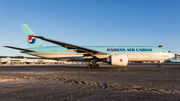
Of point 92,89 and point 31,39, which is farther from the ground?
point 31,39

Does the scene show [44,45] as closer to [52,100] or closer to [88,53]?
[88,53]

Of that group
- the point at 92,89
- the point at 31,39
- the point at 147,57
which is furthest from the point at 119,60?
the point at 31,39

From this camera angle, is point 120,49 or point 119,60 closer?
point 119,60

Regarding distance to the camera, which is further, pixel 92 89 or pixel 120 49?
pixel 120 49

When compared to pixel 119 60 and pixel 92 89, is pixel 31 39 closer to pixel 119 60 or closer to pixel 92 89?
pixel 119 60

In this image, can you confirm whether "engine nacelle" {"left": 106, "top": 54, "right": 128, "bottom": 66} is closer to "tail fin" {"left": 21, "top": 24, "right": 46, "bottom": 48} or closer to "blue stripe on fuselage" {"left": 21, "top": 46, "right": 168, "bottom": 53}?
"blue stripe on fuselage" {"left": 21, "top": 46, "right": 168, "bottom": 53}

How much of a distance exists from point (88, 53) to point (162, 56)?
478 inches

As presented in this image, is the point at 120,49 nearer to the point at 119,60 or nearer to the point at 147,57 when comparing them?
the point at 147,57

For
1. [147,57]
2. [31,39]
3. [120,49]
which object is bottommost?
[147,57]

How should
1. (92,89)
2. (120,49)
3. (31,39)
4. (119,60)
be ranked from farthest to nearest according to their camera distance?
(31,39)
(120,49)
(119,60)
(92,89)

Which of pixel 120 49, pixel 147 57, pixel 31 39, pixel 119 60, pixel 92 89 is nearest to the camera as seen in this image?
pixel 92 89

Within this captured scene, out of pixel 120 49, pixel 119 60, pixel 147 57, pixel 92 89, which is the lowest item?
pixel 92 89

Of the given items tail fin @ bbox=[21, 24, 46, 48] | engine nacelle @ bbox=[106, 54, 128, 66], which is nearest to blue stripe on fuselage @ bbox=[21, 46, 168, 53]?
tail fin @ bbox=[21, 24, 46, 48]

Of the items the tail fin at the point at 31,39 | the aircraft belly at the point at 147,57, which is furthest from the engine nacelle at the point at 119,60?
the tail fin at the point at 31,39
